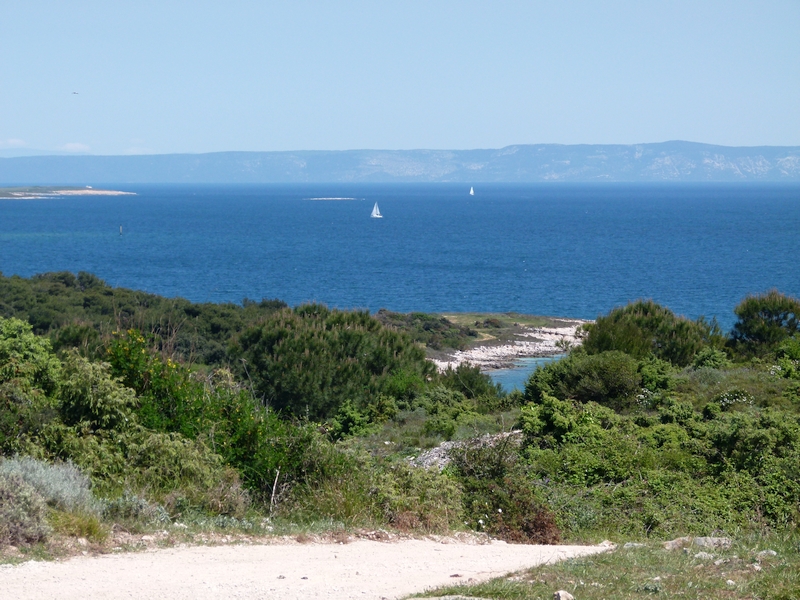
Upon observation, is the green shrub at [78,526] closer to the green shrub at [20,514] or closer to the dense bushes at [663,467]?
the green shrub at [20,514]

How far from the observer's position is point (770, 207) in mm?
183000

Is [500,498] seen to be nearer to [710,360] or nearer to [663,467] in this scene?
[663,467]

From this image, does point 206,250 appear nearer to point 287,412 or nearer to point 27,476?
point 287,412

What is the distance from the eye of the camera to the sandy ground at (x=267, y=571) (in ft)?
Result: 18.2

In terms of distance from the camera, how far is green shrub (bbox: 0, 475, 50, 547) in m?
6.31

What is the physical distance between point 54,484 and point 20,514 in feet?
2.38

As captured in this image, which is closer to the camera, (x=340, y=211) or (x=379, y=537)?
(x=379, y=537)

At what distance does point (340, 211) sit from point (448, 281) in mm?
118854

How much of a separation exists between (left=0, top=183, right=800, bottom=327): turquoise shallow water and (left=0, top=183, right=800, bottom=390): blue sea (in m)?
0.18

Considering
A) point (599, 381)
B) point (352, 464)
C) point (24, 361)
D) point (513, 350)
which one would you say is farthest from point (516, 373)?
point (24, 361)

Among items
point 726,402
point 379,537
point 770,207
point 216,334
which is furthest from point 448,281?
point 770,207

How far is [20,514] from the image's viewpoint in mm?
6367

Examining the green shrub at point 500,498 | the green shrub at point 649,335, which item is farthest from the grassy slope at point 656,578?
the green shrub at point 649,335

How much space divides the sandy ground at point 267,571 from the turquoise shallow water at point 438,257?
4458 centimetres
